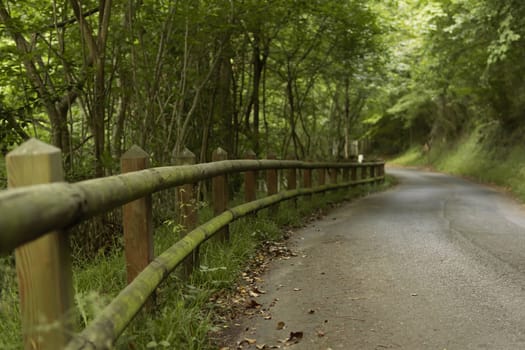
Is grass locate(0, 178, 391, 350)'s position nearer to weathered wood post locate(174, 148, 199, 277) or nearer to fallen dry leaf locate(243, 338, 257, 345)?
weathered wood post locate(174, 148, 199, 277)

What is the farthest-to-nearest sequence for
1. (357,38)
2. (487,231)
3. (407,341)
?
(357,38), (487,231), (407,341)

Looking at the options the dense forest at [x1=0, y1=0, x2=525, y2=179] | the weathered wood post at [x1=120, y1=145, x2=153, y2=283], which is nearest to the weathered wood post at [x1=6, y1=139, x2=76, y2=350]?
the weathered wood post at [x1=120, y1=145, x2=153, y2=283]

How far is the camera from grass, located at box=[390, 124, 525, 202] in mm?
18969

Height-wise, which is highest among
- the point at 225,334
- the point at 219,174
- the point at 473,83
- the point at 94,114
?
the point at 473,83

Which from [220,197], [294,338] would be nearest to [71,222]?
[294,338]

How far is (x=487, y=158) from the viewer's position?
24469 mm

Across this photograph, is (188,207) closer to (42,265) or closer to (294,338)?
(294,338)

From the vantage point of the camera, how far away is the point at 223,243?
240 inches

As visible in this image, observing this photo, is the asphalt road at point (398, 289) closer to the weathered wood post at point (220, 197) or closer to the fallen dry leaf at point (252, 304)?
the fallen dry leaf at point (252, 304)

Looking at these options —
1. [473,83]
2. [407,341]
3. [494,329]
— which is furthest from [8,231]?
[473,83]

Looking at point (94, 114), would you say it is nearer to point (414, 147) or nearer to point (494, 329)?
point (494, 329)

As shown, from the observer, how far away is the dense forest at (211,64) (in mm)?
6465

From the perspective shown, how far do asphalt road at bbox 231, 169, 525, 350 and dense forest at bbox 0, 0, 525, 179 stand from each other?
8.98ft

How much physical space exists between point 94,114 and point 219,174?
1.87 meters
